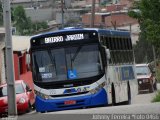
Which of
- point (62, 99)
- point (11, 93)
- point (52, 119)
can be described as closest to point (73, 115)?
point (52, 119)

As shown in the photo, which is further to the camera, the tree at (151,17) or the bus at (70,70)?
the tree at (151,17)

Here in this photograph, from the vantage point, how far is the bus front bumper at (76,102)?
23.7m

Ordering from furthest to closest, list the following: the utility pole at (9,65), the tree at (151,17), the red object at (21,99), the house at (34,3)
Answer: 1. the house at (34,3)
2. the red object at (21,99)
3. the tree at (151,17)
4. the utility pole at (9,65)

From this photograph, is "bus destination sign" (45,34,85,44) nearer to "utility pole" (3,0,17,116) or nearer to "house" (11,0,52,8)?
"utility pole" (3,0,17,116)

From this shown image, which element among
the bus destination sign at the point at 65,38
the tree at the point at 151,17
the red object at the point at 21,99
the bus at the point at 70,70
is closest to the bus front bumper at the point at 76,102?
the bus at the point at 70,70

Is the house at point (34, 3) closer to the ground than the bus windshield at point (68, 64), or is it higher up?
closer to the ground

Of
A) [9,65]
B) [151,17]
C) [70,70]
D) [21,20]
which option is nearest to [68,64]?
[70,70]

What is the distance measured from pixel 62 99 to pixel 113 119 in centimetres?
702

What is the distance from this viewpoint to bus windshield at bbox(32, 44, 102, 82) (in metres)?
23.7

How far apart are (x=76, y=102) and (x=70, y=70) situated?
120cm

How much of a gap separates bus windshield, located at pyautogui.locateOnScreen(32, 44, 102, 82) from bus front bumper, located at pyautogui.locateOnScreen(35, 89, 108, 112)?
0.75 metres

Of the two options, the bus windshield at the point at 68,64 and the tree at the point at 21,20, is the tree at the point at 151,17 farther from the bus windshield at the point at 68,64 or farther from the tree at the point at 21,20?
the tree at the point at 21,20

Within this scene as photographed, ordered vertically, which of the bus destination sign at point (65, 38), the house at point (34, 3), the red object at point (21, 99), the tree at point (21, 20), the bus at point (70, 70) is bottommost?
the house at point (34, 3)

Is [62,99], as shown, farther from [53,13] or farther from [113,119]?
[53,13]
